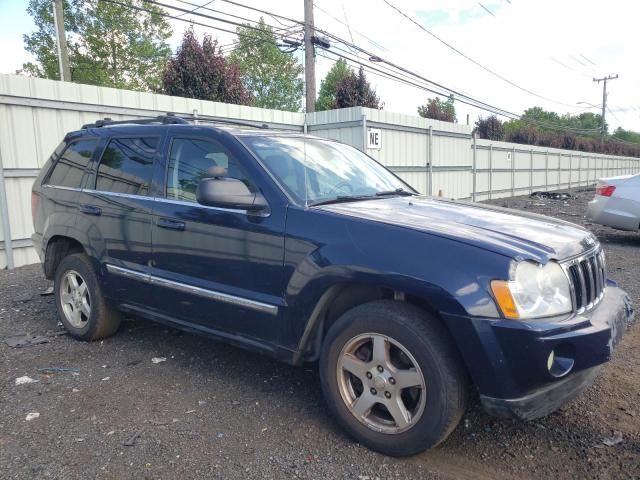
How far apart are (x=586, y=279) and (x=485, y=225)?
2.02 feet

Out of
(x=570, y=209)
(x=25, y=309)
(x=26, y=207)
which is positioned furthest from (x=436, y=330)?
(x=570, y=209)

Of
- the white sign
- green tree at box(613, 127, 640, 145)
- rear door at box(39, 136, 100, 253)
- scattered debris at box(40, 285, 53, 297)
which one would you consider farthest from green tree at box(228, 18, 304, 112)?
green tree at box(613, 127, 640, 145)

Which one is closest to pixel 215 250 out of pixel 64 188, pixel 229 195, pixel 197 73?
pixel 229 195

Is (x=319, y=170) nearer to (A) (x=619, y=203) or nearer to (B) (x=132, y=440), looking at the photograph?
(B) (x=132, y=440)

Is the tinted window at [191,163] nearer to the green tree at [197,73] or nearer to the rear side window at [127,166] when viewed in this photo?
the rear side window at [127,166]

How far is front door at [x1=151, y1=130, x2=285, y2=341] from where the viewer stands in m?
3.11

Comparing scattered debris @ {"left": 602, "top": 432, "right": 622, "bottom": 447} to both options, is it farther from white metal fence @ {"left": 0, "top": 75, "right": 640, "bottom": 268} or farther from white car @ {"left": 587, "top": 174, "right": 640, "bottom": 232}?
white metal fence @ {"left": 0, "top": 75, "right": 640, "bottom": 268}

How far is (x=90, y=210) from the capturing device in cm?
429

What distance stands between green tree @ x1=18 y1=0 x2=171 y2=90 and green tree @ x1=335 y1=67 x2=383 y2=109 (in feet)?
54.9

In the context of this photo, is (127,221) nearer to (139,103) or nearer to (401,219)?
(401,219)

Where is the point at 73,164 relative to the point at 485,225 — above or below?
above

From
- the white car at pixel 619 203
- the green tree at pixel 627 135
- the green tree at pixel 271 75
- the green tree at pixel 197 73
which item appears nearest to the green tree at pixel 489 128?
the green tree at pixel 271 75

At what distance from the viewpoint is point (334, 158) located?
393 centimetres

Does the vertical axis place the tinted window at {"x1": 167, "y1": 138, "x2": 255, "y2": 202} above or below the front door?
above
